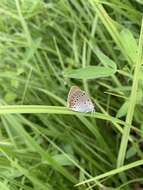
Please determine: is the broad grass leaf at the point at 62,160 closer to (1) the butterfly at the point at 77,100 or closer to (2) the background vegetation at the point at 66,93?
(2) the background vegetation at the point at 66,93

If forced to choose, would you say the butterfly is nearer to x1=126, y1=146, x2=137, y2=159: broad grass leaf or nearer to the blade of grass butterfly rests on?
the blade of grass butterfly rests on

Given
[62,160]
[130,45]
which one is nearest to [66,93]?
[62,160]

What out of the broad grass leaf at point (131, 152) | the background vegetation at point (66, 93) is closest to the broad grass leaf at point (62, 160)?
the background vegetation at point (66, 93)

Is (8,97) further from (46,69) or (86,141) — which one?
(86,141)

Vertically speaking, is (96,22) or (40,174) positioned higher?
(96,22)

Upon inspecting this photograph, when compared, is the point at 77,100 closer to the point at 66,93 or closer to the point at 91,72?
the point at 91,72

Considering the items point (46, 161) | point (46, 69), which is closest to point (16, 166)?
point (46, 161)
